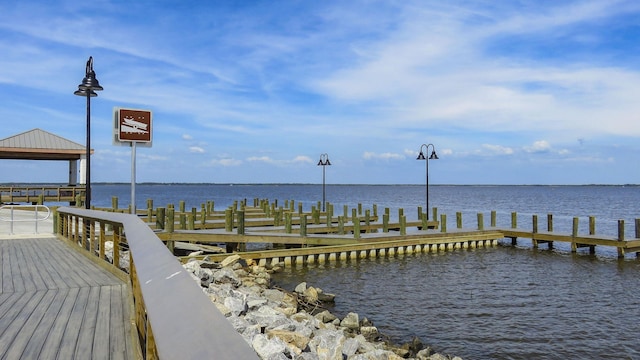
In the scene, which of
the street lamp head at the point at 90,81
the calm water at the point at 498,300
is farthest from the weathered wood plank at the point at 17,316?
the street lamp head at the point at 90,81

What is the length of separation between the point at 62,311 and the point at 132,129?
166 inches

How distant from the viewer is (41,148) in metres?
30.3

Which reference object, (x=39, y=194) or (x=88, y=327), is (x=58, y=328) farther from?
(x=39, y=194)

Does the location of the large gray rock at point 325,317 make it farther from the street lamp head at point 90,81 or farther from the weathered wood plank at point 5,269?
the street lamp head at point 90,81

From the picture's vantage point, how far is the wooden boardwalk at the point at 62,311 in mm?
3943

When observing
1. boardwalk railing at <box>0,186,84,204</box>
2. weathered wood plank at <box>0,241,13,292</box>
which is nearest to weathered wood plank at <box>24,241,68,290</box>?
weathered wood plank at <box>0,241,13,292</box>

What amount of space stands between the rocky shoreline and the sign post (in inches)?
116

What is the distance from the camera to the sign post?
841 cm

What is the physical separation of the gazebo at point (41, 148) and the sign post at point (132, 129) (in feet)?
79.4

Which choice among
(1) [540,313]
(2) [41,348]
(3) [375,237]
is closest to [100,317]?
(2) [41,348]

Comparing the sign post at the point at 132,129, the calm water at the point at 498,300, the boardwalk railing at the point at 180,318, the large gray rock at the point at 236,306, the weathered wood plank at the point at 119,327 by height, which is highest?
the sign post at the point at 132,129

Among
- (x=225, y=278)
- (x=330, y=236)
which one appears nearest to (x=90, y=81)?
(x=225, y=278)

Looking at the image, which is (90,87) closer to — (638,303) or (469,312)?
(469,312)

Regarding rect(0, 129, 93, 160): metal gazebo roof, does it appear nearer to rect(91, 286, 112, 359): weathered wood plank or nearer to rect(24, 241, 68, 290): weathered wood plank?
rect(24, 241, 68, 290): weathered wood plank
